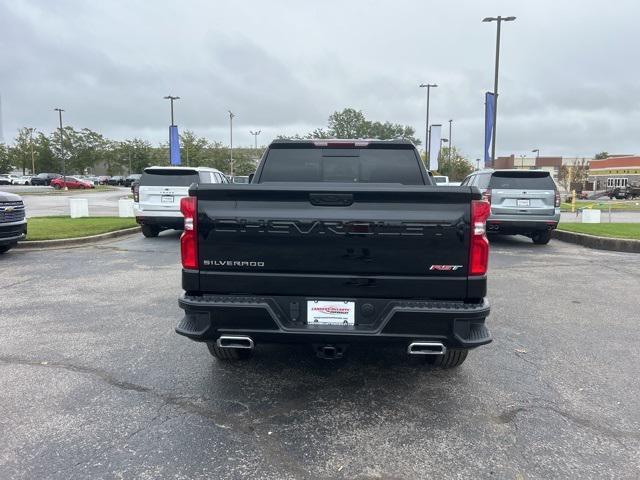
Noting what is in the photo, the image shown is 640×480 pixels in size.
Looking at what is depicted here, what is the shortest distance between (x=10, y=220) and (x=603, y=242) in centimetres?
1284

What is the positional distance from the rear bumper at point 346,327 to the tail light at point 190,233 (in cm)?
27

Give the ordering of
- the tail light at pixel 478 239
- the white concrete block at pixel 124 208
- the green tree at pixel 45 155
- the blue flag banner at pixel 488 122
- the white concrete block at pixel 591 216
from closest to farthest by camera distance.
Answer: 1. the tail light at pixel 478 239
2. the white concrete block at pixel 591 216
3. the white concrete block at pixel 124 208
4. the blue flag banner at pixel 488 122
5. the green tree at pixel 45 155

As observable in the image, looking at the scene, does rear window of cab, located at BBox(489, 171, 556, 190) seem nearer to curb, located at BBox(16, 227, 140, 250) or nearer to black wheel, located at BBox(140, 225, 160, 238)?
black wheel, located at BBox(140, 225, 160, 238)

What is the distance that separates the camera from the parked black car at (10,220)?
30.1 ft

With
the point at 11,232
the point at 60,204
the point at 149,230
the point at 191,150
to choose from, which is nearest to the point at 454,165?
the point at 191,150

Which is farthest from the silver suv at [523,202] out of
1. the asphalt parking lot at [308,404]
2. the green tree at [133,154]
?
the green tree at [133,154]

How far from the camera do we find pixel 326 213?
Answer: 3205mm

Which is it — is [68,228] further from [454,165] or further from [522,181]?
[454,165]

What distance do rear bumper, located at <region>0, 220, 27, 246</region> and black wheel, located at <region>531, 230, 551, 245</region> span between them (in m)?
11.5

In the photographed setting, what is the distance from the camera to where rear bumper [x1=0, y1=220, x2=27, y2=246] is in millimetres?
9242

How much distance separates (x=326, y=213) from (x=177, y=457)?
1737 mm

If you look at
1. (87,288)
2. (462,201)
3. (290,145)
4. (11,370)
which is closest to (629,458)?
(462,201)

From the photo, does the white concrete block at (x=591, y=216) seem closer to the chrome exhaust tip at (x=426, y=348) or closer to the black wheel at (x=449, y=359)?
the black wheel at (x=449, y=359)

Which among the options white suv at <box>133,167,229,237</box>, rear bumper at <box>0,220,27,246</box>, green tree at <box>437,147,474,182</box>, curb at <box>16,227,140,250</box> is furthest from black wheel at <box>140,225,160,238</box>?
green tree at <box>437,147,474,182</box>
